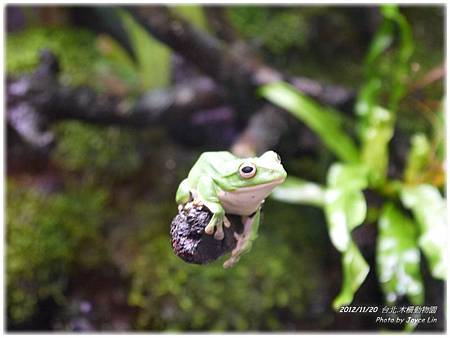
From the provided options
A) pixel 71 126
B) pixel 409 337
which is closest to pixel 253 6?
pixel 71 126

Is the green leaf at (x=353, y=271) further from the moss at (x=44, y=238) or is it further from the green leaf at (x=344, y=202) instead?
the moss at (x=44, y=238)

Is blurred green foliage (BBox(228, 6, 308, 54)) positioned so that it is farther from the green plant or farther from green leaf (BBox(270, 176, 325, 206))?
green leaf (BBox(270, 176, 325, 206))

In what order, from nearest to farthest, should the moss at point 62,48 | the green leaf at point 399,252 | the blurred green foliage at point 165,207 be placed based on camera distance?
the green leaf at point 399,252 < the blurred green foliage at point 165,207 < the moss at point 62,48

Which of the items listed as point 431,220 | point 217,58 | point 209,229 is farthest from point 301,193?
point 209,229

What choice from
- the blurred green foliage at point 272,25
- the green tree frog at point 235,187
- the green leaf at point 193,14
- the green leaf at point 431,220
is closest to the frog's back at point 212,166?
the green tree frog at point 235,187

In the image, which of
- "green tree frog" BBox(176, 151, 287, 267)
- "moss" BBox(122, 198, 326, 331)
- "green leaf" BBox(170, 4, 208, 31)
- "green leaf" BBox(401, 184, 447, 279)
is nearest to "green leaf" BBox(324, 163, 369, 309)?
"green leaf" BBox(401, 184, 447, 279)
